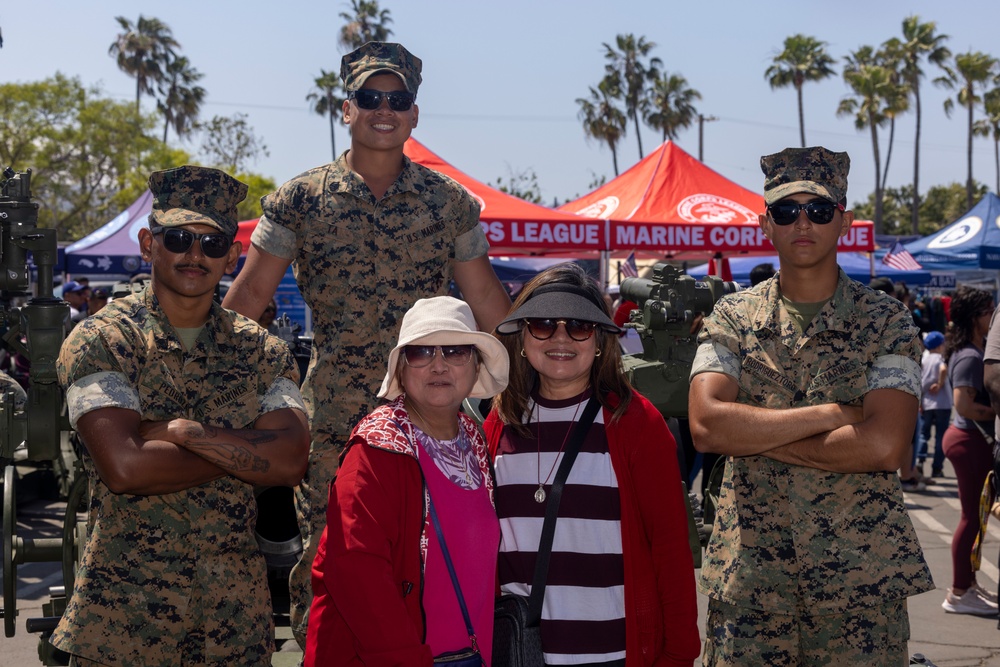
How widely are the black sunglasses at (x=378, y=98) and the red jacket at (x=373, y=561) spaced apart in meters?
1.51

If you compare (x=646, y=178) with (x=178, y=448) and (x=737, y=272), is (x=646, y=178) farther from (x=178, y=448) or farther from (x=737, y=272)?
(x=178, y=448)

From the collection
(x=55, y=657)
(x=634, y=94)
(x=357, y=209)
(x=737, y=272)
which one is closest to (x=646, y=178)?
(x=737, y=272)

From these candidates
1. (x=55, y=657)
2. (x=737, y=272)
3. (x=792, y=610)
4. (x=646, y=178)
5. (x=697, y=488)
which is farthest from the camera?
(x=737, y=272)

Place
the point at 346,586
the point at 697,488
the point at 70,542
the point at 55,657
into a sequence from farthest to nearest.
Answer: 1. the point at 697,488
2. the point at 70,542
3. the point at 55,657
4. the point at 346,586

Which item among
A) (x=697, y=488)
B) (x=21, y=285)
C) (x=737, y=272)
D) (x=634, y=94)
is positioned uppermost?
(x=634, y=94)

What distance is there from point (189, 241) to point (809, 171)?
6.41 feet

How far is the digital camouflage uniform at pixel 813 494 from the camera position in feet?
10.1

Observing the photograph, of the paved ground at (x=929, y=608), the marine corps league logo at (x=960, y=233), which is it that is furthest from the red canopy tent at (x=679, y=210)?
the marine corps league logo at (x=960, y=233)

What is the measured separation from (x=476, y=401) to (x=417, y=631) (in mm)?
2156

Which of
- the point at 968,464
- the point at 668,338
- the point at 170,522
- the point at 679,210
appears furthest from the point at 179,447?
the point at 679,210

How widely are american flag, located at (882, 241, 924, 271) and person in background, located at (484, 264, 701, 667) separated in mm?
19881

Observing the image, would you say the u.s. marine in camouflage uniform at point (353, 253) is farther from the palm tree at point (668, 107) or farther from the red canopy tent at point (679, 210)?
the palm tree at point (668, 107)

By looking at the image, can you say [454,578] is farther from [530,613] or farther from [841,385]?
[841,385]

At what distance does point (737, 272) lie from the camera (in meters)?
20.7
